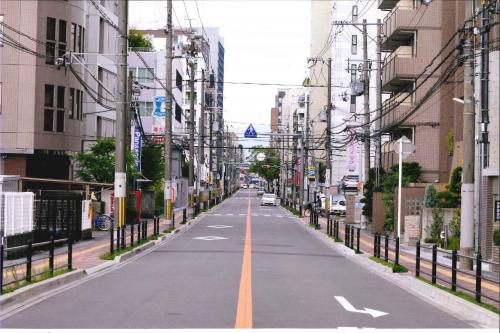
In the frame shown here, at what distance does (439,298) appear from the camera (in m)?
14.9

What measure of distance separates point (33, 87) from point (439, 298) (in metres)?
30.2

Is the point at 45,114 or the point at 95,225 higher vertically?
the point at 45,114

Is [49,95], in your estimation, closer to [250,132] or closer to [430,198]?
[430,198]

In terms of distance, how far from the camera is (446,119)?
140 feet

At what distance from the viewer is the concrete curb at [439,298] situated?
1204cm

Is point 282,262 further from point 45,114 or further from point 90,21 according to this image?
point 90,21

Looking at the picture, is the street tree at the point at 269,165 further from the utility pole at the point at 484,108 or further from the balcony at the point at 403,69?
the utility pole at the point at 484,108

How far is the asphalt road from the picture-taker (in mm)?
11359

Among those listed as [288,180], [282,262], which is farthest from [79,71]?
[288,180]

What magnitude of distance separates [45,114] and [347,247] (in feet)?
65.6

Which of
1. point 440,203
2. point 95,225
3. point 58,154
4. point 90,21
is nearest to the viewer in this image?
point 440,203

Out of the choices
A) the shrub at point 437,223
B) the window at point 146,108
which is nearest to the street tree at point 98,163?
the shrub at point 437,223

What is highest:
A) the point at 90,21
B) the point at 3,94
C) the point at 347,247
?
the point at 90,21

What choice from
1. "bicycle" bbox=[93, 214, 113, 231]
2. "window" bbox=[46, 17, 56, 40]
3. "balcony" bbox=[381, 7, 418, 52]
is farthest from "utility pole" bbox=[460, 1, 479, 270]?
"window" bbox=[46, 17, 56, 40]
